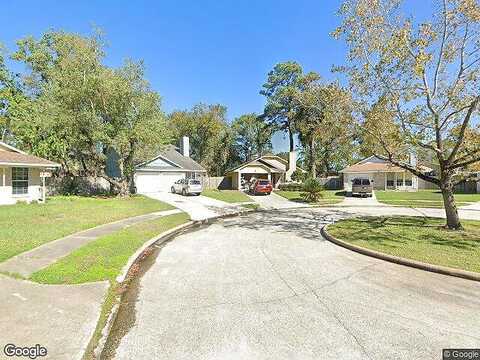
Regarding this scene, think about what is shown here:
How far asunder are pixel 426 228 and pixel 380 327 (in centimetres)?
908

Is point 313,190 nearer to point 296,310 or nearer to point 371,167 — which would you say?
point 371,167

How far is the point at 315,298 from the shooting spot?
5379 millimetres

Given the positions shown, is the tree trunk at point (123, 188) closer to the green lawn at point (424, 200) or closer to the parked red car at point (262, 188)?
the parked red car at point (262, 188)

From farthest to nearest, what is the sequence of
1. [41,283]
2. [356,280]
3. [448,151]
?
[448,151] → [356,280] → [41,283]

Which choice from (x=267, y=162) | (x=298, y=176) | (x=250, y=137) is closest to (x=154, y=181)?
(x=267, y=162)

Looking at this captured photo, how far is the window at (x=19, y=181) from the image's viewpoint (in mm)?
19083

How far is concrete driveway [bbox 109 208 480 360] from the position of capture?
3.80 m

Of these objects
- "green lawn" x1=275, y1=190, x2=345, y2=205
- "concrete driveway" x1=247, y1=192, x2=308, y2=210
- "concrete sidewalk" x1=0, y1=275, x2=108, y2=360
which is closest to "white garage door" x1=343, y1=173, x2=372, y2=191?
"green lawn" x1=275, y1=190, x2=345, y2=205

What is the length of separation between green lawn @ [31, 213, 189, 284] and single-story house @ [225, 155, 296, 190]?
26198 mm

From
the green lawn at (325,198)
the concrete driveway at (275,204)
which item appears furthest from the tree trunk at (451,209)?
the green lawn at (325,198)

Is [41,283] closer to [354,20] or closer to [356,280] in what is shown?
[356,280]

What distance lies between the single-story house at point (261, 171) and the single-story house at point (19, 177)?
21.5 meters

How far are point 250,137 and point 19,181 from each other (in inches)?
1836

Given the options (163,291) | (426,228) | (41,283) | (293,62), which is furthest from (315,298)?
(293,62)
